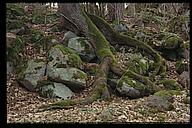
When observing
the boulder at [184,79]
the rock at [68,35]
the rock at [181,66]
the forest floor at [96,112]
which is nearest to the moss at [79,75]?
the forest floor at [96,112]

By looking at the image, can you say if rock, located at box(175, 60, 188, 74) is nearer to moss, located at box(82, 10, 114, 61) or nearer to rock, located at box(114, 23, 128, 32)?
moss, located at box(82, 10, 114, 61)

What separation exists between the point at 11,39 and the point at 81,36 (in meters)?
2.11

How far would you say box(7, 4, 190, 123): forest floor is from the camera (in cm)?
652

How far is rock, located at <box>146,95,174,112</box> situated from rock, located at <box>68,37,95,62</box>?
2.99 meters

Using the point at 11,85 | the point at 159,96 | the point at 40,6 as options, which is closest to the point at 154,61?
the point at 159,96

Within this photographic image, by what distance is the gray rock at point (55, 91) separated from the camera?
8031 mm

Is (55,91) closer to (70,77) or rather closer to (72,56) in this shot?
(70,77)

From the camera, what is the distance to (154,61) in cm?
1009

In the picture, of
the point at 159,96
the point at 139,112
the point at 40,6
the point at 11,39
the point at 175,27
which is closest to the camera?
the point at 139,112

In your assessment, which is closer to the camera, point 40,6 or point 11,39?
point 11,39

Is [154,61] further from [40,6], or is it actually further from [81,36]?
[40,6]

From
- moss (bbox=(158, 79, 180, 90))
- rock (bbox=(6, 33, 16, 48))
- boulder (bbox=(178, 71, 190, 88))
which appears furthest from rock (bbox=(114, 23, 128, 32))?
rock (bbox=(6, 33, 16, 48))

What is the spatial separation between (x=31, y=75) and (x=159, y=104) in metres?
3.40

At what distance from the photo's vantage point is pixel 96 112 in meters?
6.78
